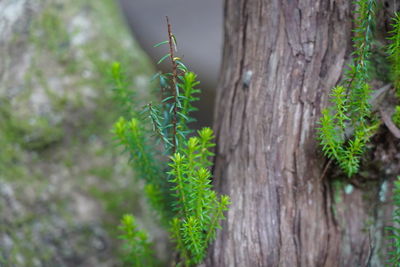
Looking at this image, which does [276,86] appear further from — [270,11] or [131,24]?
[131,24]

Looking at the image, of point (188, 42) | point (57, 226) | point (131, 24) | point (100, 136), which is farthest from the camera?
point (131, 24)

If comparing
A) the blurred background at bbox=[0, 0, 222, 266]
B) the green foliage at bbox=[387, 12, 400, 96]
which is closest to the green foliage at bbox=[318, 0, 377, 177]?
the green foliage at bbox=[387, 12, 400, 96]

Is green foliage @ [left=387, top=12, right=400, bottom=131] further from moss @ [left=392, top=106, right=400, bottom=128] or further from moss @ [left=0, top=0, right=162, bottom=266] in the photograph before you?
moss @ [left=0, top=0, right=162, bottom=266]

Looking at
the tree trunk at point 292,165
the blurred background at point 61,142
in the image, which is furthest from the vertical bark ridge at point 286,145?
the blurred background at point 61,142

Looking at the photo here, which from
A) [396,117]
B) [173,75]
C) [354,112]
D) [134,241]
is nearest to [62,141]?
[134,241]

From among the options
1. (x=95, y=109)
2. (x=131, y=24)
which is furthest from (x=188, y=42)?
(x=95, y=109)

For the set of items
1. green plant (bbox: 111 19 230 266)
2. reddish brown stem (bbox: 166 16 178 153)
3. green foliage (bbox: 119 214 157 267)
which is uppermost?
reddish brown stem (bbox: 166 16 178 153)

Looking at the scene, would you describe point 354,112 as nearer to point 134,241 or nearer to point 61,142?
point 134,241
